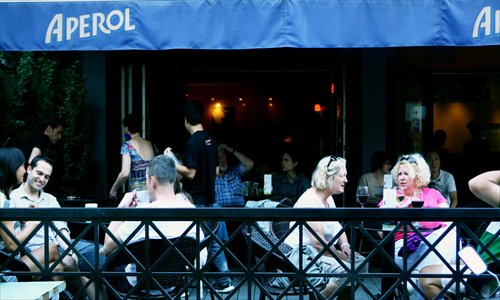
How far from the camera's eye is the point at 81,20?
257 inches

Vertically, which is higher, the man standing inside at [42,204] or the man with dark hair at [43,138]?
the man with dark hair at [43,138]

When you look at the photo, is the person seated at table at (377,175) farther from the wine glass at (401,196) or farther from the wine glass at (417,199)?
the wine glass at (417,199)

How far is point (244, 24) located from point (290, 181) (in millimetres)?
2775

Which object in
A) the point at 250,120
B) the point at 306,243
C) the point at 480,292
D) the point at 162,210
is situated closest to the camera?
the point at 162,210

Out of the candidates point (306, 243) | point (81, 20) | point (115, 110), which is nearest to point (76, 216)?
point (306, 243)

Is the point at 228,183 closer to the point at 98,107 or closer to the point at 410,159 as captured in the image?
the point at 98,107

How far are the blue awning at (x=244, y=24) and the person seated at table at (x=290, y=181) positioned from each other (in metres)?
2.48

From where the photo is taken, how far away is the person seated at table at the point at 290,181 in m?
8.62

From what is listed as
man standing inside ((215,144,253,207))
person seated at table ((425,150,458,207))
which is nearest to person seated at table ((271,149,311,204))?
man standing inside ((215,144,253,207))

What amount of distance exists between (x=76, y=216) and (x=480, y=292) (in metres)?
2.20

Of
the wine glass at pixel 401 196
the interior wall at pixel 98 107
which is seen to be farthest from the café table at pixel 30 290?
the interior wall at pixel 98 107

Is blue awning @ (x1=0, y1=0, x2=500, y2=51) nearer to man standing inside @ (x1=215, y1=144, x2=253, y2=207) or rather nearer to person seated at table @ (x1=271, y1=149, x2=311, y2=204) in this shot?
man standing inside @ (x1=215, y1=144, x2=253, y2=207)

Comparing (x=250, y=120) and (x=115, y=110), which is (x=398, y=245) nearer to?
(x=115, y=110)

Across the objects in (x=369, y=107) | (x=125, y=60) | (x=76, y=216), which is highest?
(x=125, y=60)
